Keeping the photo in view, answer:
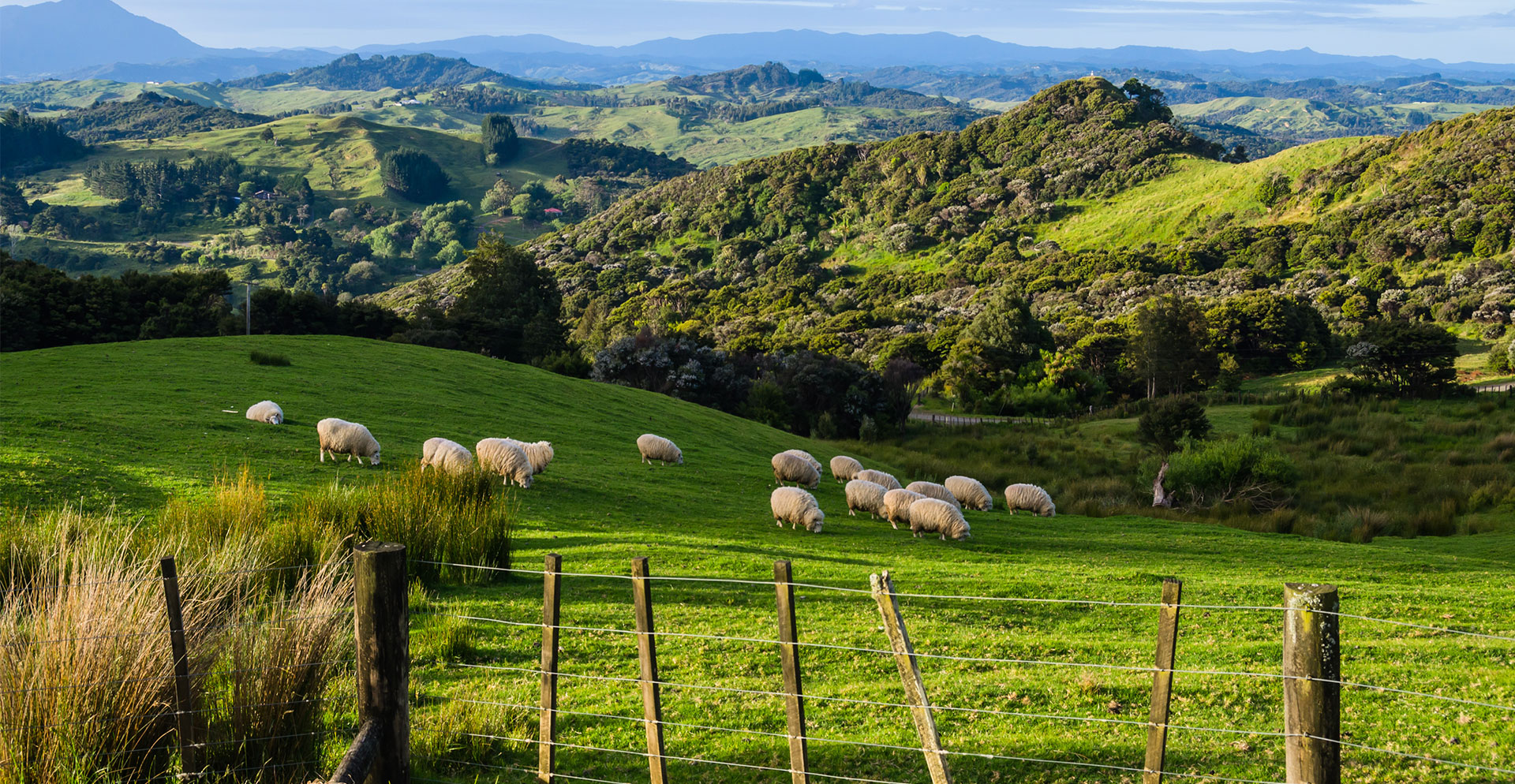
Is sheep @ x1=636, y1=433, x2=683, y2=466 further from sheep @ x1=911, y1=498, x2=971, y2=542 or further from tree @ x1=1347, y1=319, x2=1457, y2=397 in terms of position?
tree @ x1=1347, y1=319, x2=1457, y2=397

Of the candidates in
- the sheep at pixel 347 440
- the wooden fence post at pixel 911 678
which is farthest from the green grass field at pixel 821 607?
the wooden fence post at pixel 911 678

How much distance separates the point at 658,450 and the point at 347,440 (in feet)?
24.3

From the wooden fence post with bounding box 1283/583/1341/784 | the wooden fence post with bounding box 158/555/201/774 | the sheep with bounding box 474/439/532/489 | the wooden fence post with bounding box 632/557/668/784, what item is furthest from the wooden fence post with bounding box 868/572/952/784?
the sheep with bounding box 474/439/532/489

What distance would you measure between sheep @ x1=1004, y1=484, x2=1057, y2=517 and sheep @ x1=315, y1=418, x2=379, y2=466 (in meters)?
13.6

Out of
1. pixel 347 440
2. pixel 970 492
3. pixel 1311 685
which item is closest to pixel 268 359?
pixel 347 440

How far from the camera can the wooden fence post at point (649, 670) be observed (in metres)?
4.77

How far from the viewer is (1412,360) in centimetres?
4053

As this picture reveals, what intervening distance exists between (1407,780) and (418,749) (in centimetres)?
609

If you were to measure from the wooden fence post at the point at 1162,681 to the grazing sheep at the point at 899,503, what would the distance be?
485 inches

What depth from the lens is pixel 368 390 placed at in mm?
24828

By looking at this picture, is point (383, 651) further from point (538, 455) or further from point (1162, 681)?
point (538, 455)

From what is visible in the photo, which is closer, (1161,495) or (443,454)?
(443,454)

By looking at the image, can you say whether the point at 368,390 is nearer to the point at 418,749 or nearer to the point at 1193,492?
the point at 418,749

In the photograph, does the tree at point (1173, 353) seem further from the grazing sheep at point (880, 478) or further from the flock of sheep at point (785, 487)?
the grazing sheep at point (880, 478)
